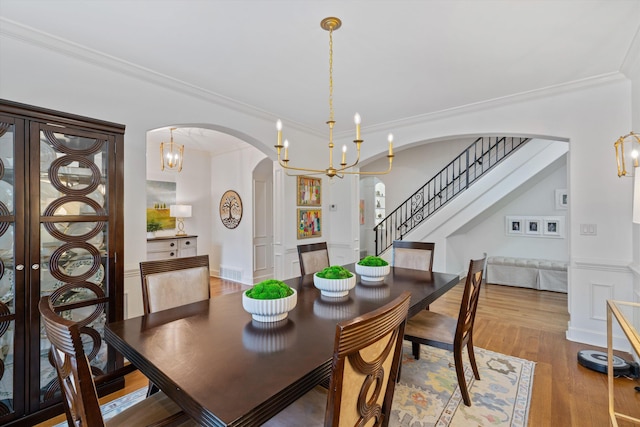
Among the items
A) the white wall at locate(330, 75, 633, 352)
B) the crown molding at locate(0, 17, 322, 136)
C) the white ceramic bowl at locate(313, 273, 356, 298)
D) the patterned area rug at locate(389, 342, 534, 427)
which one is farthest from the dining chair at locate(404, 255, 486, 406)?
the crown molding at locate(0, 17, 322, 136)

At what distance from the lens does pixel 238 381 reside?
1043 millimetres

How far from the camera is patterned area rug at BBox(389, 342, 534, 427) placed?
196 centimetres

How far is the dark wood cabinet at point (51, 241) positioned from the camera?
1.82 metres

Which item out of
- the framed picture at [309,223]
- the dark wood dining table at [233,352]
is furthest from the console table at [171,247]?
the dark wood dining table at [233,352]

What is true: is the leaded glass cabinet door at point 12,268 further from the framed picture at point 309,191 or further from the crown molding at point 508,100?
the crown molding at point 508,100

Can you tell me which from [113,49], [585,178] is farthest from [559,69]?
[113,49]

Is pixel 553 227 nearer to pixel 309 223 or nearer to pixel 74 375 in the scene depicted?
pixel 309 223

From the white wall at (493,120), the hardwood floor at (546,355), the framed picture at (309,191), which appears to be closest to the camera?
the hardwood floor at (546,355)

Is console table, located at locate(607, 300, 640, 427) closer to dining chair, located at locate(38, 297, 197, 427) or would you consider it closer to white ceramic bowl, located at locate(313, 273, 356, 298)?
white ceramic bowl, located at locate(313, 273, 356, 298)

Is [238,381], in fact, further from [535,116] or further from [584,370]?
[535,116]

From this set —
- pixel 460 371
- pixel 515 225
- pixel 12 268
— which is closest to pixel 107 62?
pixel 12 268

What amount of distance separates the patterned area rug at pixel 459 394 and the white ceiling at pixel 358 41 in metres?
2.67

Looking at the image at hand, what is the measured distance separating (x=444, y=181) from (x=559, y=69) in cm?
406

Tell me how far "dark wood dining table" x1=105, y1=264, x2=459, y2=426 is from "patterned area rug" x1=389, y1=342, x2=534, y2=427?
75 cm
